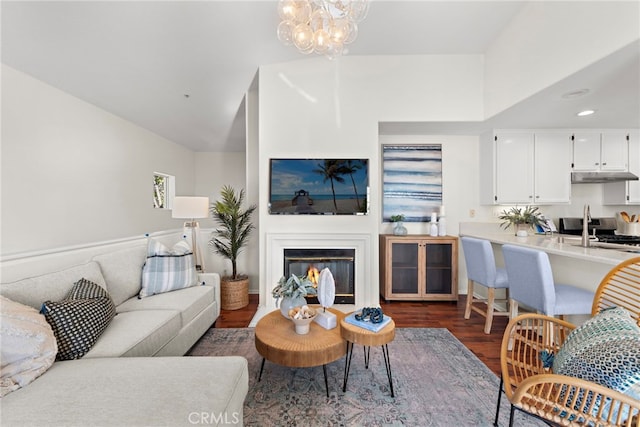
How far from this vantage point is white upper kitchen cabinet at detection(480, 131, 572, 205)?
11.5 ft

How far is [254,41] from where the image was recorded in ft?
8.80

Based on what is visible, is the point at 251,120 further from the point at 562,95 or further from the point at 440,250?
the point at 562,95

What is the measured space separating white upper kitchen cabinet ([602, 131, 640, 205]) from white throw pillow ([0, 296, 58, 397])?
6.04 m

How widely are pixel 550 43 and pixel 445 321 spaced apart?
281cm

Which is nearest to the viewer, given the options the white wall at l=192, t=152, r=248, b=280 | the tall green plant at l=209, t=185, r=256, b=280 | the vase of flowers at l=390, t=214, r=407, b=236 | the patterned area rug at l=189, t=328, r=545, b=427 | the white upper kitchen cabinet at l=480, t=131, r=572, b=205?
the patterned area rug at l=189, t=328, r=545, b=427

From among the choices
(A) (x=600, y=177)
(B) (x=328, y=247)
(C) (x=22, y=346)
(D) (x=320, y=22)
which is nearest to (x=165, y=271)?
(C) (x=22, y=346)

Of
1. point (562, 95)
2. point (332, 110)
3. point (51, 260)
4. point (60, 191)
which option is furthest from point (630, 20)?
point (60, 191)

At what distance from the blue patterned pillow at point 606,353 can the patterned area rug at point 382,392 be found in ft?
2.28

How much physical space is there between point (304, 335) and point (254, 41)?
2821 mm

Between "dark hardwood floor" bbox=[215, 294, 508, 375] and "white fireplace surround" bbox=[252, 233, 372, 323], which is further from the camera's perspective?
"white fireplace surround" bbox=[252, 233, 372, 323]

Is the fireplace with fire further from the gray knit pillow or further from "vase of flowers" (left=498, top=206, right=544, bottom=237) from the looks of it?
"vase of flowers" (left=498, top=206, right=544, bottom=237)

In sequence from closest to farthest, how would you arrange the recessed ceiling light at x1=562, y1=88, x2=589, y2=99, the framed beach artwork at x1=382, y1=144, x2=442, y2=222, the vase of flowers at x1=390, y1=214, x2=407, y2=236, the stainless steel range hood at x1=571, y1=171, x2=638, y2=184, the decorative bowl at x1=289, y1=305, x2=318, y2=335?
the decorative bowl at x1=289, y1=305, x2=318, y2=335 < the recessed ceiling light at x1=562, y1=88, x2=589, y2=99 < the stainless steel range hood at x1=571, y1=171, x2=638, y2=184 < the vase of flowers at x1=390, y1=214, x2=407, y2=236 < the framed beach artwork at x1=382, y1=144, x2=442, y2=222

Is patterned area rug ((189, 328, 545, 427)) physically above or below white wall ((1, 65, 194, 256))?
below

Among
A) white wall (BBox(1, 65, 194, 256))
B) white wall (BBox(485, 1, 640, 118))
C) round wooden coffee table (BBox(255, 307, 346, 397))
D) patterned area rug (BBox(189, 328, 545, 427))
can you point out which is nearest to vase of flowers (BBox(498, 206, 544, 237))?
white wall (BBox(485, 1, 640, 118))
